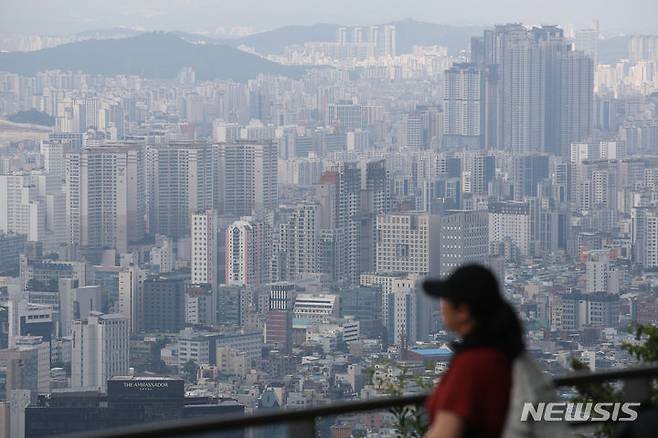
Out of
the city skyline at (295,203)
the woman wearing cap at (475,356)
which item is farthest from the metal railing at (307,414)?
the city skyline at (295,203)

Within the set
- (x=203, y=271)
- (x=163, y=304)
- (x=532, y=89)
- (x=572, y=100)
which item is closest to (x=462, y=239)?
(x=203, y=271)

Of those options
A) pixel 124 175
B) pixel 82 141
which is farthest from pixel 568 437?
pixel 82 141

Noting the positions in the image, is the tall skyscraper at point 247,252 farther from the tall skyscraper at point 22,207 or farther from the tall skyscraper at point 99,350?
the tall skyscraper at point 22,207

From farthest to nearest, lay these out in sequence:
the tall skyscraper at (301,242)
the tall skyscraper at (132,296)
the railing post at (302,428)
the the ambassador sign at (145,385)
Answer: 1. the tall skyscraper at (301,242)
2. the tall skyscraper at (132,296)
3. the the ambassador sign at (145,385)
4. the railing post at (302,428)

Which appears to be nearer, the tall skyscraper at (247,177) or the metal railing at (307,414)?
the metal railing at (307,414)

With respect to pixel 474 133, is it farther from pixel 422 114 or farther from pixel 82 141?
pixel 82 141
